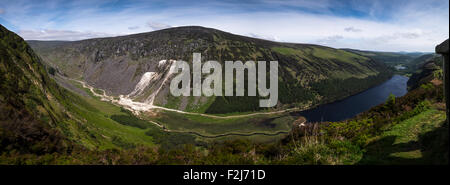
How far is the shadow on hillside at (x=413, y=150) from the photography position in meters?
7.76

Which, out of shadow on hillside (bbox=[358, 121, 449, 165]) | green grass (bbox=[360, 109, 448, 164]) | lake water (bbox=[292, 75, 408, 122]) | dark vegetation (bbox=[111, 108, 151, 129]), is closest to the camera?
shadow on hillside (bbox=[358, 121, 449, 165])

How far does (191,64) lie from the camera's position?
18550 cm

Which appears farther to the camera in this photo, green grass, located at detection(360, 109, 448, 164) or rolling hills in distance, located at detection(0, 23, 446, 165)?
rolling hills in distance, located at detection(0, 23, 446, 165)

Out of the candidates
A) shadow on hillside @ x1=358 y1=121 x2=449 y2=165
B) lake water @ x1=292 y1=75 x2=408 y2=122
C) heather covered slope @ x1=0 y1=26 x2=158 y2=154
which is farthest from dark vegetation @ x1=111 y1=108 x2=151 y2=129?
shadow on hillside @ x1=358 y1=121 x2=449 y2=165

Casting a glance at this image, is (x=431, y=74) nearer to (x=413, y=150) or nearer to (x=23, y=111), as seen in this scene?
(x=413, y=150)

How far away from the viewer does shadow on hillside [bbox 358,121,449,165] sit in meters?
7.76

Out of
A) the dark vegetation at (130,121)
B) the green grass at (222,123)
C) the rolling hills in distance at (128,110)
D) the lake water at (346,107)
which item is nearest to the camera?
the rolling hills in distance at (128,110)

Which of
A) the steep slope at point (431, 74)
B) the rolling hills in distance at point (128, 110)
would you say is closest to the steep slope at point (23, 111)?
the rolling hills in distance at point (128, 110)

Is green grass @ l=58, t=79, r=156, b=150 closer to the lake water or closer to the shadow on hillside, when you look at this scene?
the shadow on hillside

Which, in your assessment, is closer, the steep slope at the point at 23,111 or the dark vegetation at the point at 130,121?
the steep slope at the point at 23,111

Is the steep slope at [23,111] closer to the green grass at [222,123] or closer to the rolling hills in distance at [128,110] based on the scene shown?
the rolling hills in distance at [128,110]

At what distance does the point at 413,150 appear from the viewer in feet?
31.8

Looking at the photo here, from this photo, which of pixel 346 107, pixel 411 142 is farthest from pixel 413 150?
pixel 346 107

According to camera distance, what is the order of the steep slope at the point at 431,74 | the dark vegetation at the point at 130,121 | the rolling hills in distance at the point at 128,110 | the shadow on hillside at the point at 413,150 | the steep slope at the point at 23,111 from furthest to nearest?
the dark vegetation at the point at 130,121 < the rolling hills in distance at the point at 128,110 < the steep slope at the point at 431,74 < the steep slope at the point at 23,111 < the shadow on hillside at the point at 413,150
